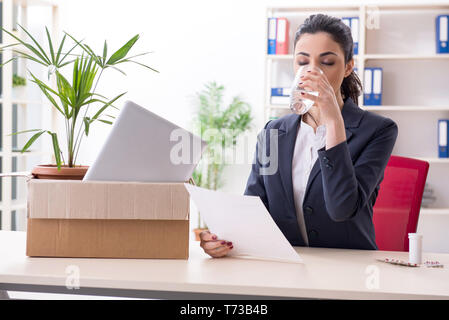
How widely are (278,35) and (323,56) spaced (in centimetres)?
298

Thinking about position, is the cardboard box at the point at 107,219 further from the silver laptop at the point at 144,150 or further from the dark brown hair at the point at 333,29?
the dark brown hair at the point at 333,29

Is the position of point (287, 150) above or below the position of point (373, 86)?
below

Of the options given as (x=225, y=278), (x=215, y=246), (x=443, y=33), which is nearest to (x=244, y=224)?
(x=215, y=246)

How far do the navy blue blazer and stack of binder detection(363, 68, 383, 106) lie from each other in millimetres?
2680

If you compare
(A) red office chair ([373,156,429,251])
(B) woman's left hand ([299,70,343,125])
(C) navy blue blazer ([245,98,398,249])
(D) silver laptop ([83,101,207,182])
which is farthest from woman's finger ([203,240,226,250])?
(A) red office chair ([373,156,429,251])

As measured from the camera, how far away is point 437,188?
14.9 feet

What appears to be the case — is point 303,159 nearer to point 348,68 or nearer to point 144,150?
point 348,68

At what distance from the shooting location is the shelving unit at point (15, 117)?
4129 mm

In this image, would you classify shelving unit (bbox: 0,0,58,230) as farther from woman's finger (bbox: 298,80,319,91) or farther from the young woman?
woman's finger (bbox: 298,80,319,91)

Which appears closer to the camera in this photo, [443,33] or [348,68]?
[348,68]

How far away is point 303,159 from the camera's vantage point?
5.72ft

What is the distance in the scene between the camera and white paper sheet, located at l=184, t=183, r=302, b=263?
130 centimetres

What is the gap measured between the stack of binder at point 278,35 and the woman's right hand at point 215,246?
3.35 metres
